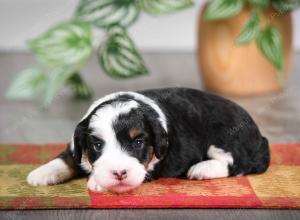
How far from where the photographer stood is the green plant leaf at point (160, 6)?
10.7 ft

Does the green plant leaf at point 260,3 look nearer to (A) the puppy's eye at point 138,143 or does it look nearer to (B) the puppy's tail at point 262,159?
(B) the puppy's tail at point 262,159

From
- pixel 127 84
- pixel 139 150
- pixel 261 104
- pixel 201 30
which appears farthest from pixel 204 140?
pixel 127 84

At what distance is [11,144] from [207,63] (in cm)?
166

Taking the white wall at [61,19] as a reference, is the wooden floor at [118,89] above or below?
below

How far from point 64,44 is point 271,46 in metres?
1.02

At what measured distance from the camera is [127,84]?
15.5ft

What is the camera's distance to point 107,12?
328 cm

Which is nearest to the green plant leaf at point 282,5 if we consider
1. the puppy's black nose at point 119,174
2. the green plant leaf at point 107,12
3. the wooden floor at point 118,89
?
the wooden floor at point 118,89

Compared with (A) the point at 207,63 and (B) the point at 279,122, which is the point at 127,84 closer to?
(A) the point at 207,63

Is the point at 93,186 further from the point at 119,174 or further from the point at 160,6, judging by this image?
the point at 160,6

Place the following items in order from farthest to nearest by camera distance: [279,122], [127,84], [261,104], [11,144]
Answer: [127,84] → [261,104] → [279,122] → [11,144]

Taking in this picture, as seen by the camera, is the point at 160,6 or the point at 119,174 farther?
the point at 160,6

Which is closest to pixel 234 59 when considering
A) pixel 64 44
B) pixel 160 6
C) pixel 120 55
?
pixel 160 6

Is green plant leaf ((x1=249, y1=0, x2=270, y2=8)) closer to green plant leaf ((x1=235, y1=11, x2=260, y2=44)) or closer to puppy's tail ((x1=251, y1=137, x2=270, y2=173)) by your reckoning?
green plant leaf ((x1=235, y1=11, x2=260, y2=44))
